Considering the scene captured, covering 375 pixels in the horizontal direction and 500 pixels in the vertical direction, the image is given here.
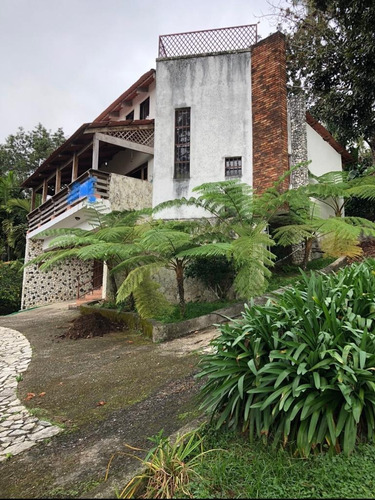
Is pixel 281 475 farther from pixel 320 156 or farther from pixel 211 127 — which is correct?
pixel 320 156

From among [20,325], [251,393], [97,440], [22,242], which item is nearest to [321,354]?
[251,393]

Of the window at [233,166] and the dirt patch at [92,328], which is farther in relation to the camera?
the window at [233,166]

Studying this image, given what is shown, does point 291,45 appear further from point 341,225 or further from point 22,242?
point 22,242

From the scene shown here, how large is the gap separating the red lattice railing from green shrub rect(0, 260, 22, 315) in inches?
489

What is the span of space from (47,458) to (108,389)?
1525 mm

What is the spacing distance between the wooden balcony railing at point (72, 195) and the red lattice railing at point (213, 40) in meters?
4.89

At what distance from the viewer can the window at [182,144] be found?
10836 mm

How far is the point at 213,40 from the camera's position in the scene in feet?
35.6

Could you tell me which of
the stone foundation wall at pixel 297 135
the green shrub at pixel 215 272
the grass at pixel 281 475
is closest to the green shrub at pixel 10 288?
the green shrub at pixel 215 272

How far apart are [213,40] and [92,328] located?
385 inches

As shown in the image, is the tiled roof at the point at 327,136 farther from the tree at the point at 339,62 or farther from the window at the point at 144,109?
the window at the point at 144,109

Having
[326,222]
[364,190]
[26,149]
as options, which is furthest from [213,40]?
[26,149]

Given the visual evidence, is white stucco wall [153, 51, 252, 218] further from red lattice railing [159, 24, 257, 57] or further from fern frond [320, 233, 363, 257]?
fern frond [320, 233, 363, 257]

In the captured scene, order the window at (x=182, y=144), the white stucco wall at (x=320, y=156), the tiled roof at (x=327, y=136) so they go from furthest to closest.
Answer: the white stucco wall at (x=320, y=156) → the tiled roof at (x=327, y=136) → the window at (x=182, y=144)
